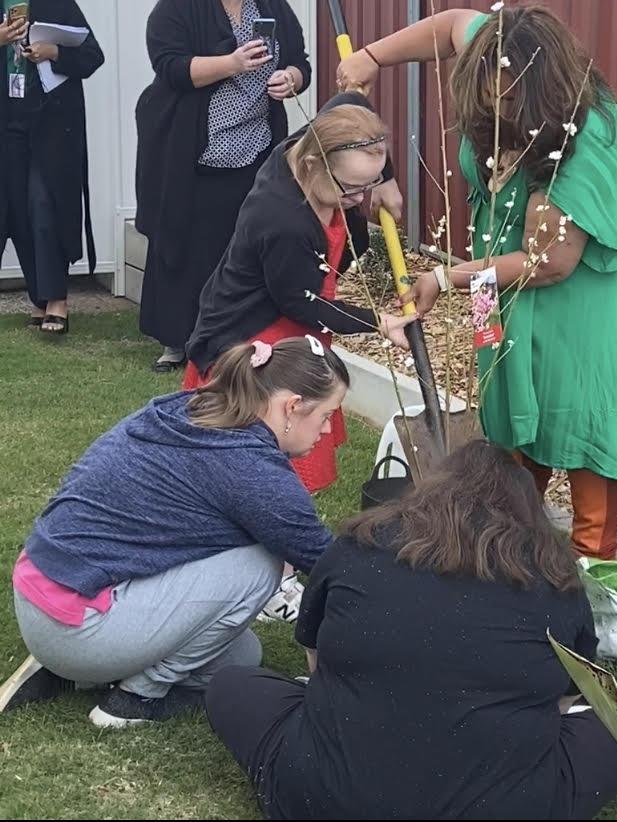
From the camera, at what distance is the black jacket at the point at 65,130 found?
6918 mm

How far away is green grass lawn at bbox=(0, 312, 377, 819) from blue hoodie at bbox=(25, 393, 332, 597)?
0.37 meters

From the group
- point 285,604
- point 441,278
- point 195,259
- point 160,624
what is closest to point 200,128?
point 195,259

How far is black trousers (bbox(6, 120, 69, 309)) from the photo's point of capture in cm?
705

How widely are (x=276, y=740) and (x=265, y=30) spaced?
397cm

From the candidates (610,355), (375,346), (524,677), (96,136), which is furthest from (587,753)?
(96,136)

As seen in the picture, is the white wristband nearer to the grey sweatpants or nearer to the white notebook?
the grey sweatpants

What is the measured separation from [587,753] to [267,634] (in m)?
1.23

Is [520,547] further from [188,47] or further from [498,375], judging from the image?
[188,47]

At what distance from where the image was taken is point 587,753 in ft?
8.30

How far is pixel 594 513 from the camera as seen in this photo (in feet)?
11.8

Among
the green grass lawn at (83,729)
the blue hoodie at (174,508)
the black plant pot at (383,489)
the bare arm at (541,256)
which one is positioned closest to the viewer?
the green grass lawn at (83,729)

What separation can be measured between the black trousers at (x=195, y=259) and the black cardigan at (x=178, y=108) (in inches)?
2.1

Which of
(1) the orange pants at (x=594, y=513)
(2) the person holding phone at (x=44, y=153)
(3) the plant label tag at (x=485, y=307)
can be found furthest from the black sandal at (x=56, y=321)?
(3) the plant label tag at (x=485, y=307)

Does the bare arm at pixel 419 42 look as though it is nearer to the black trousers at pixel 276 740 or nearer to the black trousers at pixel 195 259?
the black trousers at pixel 276 740
